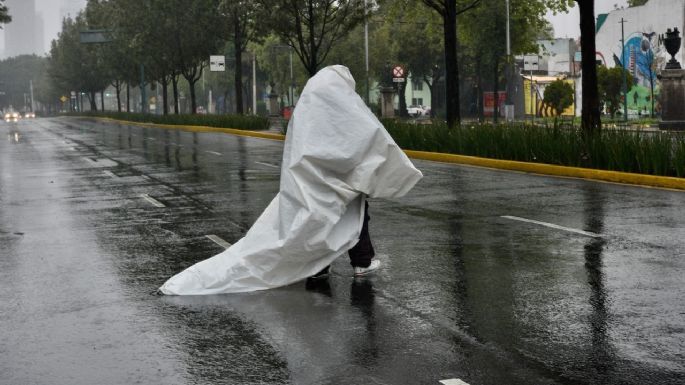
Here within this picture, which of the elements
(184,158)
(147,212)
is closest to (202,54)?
(184,158)

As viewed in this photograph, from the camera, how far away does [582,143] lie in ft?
60.6

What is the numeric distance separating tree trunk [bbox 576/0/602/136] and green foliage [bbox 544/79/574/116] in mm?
33370

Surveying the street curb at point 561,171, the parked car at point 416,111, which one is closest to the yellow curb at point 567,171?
the street curb at point 561,171

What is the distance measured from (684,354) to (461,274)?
2.77 metres

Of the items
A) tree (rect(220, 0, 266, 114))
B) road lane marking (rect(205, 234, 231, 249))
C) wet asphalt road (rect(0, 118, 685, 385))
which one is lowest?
wet asphalt road (rect(0, 118, 685, 385))

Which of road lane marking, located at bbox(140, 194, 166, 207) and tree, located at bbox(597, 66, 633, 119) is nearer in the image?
road lane marking, located at bbox(140, 194, 166, 207)

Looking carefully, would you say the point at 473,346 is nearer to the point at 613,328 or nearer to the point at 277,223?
the point at 613,328

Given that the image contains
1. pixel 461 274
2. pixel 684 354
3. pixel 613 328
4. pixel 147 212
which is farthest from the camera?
pixel 147 212

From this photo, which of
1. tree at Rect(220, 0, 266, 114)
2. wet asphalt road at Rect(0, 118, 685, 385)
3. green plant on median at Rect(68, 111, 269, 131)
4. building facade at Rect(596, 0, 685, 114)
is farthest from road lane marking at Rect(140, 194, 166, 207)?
building facade at Rect(596, 0, 685, 114)

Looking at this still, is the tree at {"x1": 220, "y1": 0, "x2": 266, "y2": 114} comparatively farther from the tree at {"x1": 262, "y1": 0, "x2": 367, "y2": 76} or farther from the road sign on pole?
the tree at {"x1": 262, "y1": 0, "x2": 367, "y2": 76}

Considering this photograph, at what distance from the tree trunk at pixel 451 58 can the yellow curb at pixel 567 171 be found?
13.6ft

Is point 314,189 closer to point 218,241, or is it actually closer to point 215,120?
point 218,241

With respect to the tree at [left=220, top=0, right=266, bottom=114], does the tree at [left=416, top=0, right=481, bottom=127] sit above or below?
below

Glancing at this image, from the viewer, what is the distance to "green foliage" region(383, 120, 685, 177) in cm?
1630
